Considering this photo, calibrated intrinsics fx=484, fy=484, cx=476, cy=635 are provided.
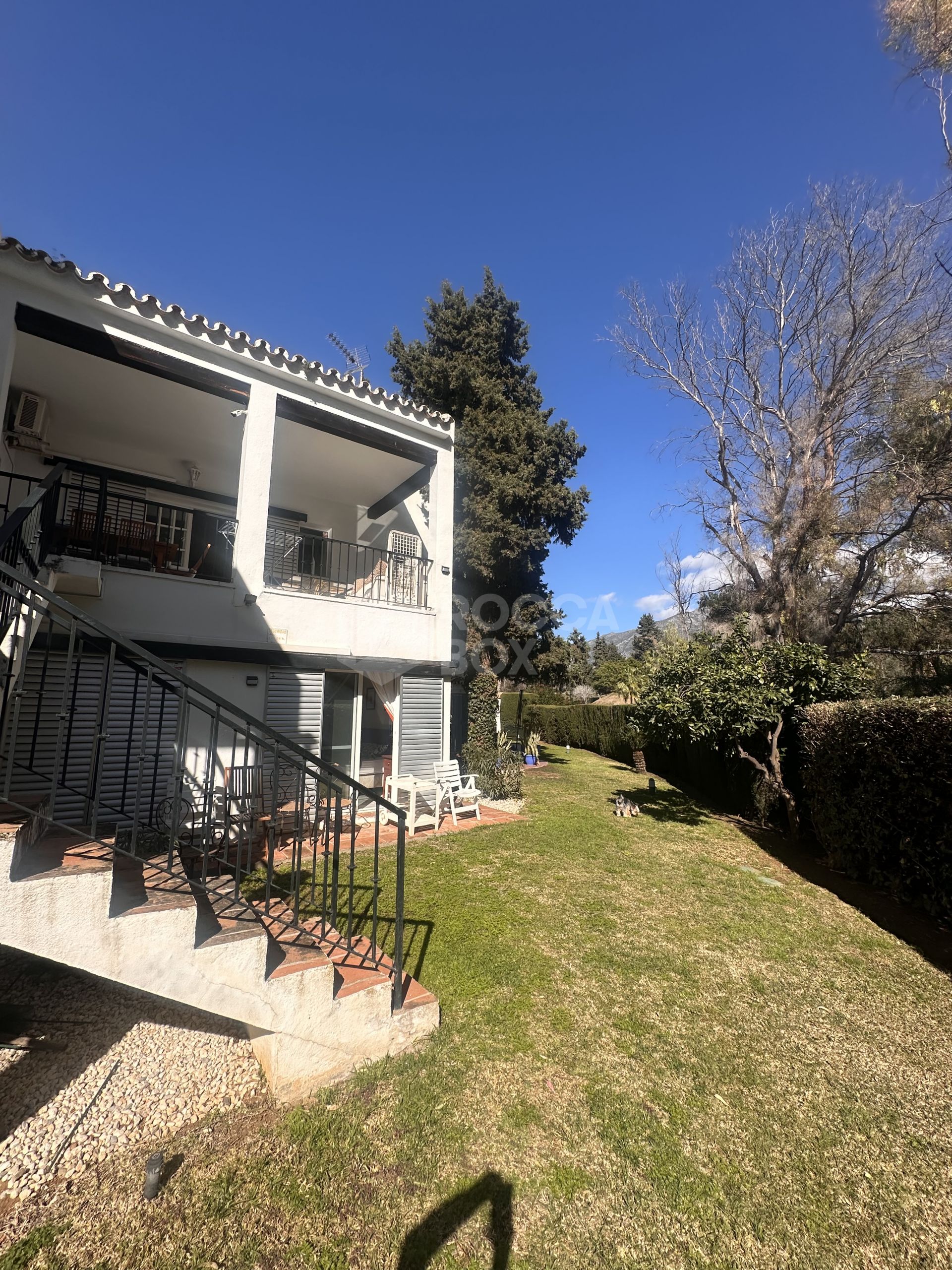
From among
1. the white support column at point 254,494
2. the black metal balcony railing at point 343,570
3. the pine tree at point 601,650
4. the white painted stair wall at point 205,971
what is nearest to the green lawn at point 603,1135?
the white painted stair wall at point 205,971

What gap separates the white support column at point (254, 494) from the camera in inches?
301

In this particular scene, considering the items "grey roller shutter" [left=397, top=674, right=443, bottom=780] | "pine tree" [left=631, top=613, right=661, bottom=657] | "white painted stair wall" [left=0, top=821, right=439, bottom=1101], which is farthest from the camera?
"pine tree" [left=631, top=613, right=661, bottom=657]

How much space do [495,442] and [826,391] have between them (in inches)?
344

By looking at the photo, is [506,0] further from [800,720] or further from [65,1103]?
[65,1103]

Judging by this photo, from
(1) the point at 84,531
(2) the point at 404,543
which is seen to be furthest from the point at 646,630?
(1) the point at 84,531

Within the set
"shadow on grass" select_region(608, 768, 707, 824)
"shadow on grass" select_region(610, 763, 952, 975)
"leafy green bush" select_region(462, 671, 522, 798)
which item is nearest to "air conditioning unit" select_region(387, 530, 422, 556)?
"leafy green bush" select_region(462, 671, 522, 798)

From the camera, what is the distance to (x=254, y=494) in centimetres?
777

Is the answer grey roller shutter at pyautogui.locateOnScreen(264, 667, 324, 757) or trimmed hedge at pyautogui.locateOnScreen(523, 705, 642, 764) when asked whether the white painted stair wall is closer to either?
grey roller shutter at pyautogui.locateOnScreen(264, 667, 324, 757)

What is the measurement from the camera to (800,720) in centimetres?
807

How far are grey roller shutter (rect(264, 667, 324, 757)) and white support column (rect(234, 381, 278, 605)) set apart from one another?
1.45 metres

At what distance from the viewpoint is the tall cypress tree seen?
1459cm

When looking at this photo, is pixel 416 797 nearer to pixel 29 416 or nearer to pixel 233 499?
pixel 233 499

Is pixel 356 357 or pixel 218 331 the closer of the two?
pixel 218 331

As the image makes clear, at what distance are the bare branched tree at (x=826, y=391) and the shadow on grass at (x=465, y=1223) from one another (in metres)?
11.9
